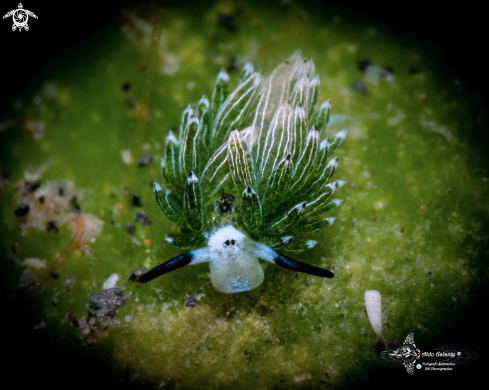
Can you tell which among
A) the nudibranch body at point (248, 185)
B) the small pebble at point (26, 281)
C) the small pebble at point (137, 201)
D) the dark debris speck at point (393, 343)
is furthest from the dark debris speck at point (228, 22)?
the dark debris speck at point (393, 343)

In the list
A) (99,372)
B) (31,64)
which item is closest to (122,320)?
(99,372)

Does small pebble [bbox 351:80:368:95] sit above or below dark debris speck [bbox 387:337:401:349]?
above

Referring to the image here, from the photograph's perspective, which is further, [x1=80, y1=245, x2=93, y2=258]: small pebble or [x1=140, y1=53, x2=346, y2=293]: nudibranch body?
[x1=80, y1=245, x2=93, y2=258]: small pebble

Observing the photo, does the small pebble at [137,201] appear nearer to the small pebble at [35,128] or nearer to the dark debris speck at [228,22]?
the small pebble at [35,128]

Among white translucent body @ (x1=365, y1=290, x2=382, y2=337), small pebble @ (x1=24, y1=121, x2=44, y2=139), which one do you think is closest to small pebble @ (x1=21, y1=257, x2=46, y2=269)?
small pebble @ (x1=24, y1=121, x2=44, y2=139)

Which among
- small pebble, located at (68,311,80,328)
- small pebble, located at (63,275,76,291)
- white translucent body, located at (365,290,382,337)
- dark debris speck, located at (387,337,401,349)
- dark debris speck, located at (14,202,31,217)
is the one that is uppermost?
dark debris speck, located at (14,202,31,217)

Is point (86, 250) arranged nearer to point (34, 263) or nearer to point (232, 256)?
point (34, 263)

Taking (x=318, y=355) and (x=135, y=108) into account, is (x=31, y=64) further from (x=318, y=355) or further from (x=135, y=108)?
(x=318, y=355)

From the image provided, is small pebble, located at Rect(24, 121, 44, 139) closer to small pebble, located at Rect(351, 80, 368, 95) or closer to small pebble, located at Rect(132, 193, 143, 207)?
small pebble, located at Rect(132, 193, 143, 207)
